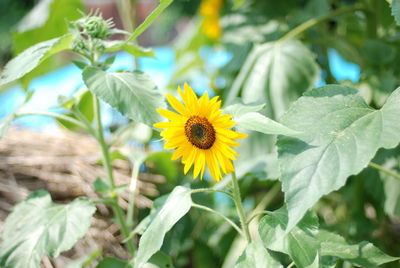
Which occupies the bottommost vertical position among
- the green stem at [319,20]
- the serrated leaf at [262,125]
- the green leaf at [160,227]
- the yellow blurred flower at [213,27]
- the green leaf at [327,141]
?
the yellow blurred flower at [213,27]

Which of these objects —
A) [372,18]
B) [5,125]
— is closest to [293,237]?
[5,125]

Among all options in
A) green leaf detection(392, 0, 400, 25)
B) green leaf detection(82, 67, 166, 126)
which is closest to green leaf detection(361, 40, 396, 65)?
green leaf detection(392, 0, 400, 25)

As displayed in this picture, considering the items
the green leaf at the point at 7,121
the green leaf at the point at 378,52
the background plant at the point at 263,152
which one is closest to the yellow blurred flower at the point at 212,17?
the background plant at the point at 263,152

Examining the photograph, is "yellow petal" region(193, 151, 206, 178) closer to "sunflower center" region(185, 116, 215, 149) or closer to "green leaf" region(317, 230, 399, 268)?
"sunflower center" region(185, 116, 215, 149)

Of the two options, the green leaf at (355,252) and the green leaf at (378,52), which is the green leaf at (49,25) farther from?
the green leaf at (355,252)

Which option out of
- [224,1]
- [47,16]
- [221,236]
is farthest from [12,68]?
[224,1]

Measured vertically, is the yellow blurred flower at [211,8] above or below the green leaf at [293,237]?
below
